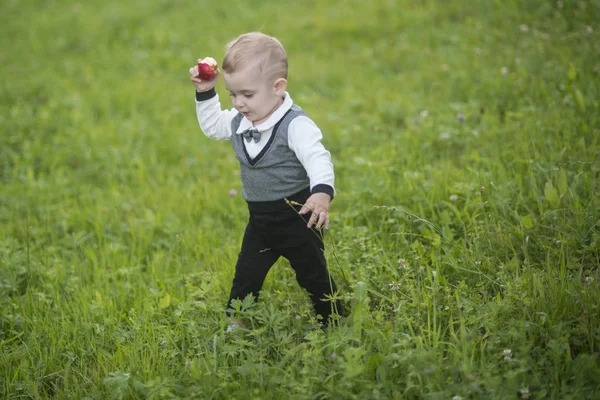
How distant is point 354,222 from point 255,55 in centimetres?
166

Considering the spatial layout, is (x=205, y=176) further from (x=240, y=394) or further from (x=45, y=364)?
(x=240, y=394)

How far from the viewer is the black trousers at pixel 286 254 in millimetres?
2770

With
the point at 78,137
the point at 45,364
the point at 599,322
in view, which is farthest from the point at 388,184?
the point at 78,137

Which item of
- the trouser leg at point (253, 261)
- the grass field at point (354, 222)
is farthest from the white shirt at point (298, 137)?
the grass field at point (354, 222)

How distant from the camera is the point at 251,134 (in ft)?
8.85

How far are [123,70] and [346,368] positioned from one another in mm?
6718

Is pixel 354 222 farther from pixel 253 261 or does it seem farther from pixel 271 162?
pixel 271 162

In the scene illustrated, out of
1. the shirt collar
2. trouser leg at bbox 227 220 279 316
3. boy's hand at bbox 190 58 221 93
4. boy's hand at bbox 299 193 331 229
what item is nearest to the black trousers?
trouser leg at bbox 227 220 279 316

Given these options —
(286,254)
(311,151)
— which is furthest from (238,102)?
(286,254)

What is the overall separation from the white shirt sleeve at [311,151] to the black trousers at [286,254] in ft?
0.95

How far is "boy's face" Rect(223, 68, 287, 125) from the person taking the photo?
8.52 ft

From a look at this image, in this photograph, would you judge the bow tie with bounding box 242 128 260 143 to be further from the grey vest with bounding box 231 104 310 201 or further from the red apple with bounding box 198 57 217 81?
the red apple with bounding box 198 57 217 81

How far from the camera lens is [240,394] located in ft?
7.78

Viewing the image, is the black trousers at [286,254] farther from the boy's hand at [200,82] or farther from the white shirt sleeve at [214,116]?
the boy's hand at [200,82]
